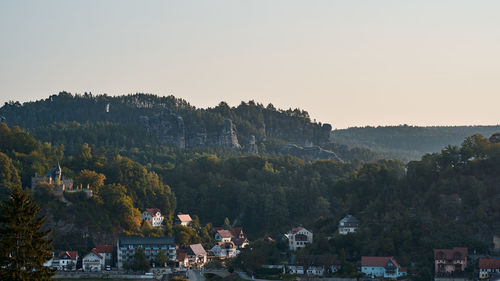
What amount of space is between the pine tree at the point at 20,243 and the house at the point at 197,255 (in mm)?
55956

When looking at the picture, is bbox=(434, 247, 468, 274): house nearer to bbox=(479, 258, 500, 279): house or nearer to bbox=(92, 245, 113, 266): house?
bbox=(479, 258, 500, 279): house

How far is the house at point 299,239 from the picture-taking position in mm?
95438

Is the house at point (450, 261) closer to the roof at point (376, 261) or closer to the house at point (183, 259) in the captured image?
the roof at point (376, 261)

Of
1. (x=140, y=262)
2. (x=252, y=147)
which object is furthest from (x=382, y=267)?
(x=252, y=147)

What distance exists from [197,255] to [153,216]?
440 inches

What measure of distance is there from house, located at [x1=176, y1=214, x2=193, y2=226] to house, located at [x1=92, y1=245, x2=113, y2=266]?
1596 centimetres

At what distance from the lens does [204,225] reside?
11681 cm

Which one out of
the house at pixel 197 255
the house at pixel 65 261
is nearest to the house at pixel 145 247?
the house at pixel 197 255

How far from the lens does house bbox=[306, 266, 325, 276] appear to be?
281 ft

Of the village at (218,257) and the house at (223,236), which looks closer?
the village at (218,257)

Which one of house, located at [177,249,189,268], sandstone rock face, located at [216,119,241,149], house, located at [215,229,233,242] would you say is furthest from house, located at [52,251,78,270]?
sandstone rock face, located at [216,119,241,149]

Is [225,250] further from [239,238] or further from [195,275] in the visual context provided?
[195,275]

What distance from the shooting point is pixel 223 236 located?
354 feet

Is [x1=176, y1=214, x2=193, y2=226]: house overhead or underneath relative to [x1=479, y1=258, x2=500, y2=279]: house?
overhead
